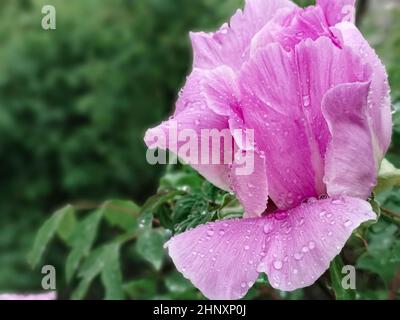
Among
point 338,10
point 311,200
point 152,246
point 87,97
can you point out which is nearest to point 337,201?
point 311,200

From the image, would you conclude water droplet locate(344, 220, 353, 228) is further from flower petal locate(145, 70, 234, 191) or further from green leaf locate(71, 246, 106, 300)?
green leaf locate(71, 246, 106, 300)

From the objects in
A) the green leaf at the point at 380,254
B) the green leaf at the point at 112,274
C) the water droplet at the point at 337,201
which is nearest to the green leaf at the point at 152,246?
the green leaf at the point at 112,274

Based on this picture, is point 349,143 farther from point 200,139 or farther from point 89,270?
point 89,270

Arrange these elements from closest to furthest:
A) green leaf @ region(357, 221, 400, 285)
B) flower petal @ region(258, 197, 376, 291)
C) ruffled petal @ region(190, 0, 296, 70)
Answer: flower petal @ region(258, 197, 376, 291)
ruffled petal @ region(190, 0, 296, 70)
green leaf @ region(357, 221, 400, 285)

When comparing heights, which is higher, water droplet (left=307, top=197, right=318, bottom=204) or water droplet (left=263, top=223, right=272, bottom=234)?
water droplet (left=307, top=197, right=318, bottom=204)

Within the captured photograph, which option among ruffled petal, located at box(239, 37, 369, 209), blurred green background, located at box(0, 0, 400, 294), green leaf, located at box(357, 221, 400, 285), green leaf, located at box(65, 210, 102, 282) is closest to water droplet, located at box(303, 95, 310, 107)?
ruffled petal, located at box(239, 37, 369, 209)

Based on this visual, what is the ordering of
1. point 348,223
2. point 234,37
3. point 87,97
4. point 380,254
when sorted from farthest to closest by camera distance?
point 87,97 < point 380,254 < point 234,37 < point 348,223
